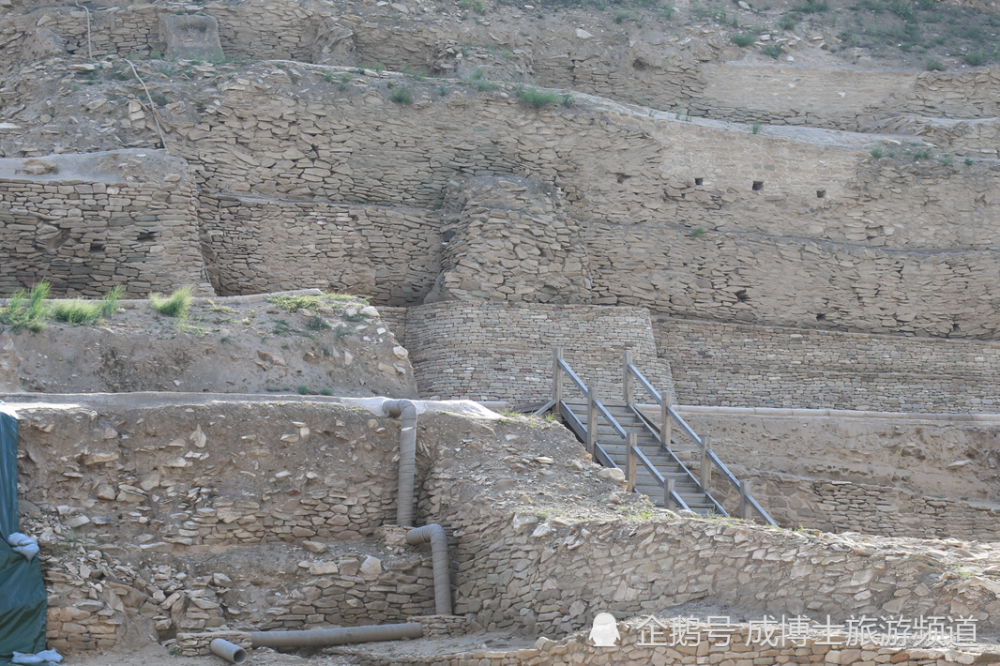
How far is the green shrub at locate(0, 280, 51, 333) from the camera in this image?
1433 centimetres

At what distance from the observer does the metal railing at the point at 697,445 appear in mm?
15133

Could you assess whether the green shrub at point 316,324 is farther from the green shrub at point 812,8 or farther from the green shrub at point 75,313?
the green shrub at point 812,8

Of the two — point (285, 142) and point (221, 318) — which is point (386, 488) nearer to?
point (221, 318)

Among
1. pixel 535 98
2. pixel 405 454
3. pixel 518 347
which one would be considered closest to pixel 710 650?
pixel 405 454

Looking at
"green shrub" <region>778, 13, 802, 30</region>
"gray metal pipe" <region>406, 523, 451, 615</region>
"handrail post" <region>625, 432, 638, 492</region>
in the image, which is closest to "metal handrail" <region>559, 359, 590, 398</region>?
"handrail post" <region>625, 432, 638, 492</region>

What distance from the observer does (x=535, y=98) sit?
23.1 metres

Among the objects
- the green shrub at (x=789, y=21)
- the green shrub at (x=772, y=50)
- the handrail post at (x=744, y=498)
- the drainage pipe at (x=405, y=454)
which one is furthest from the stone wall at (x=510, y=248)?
the green shrub at (x=789, y=21)

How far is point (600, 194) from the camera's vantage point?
23.2 meters

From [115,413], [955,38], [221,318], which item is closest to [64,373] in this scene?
[115,413]

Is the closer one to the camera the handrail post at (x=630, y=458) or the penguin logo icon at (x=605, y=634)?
the penguin logo icon at (x=605, y=634)

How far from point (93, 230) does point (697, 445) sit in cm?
947

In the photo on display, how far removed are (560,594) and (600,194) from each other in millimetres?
12176

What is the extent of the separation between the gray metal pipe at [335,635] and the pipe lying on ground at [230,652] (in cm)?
38

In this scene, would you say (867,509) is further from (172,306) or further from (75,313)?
(75,313)
